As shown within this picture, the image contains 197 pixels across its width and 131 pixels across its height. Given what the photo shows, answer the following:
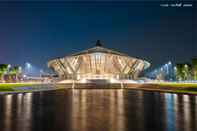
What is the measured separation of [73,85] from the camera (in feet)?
133

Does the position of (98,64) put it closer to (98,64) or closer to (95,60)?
(98,64)

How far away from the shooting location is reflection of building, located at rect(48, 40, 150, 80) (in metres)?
68.4

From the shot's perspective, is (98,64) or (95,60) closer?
(95,60)

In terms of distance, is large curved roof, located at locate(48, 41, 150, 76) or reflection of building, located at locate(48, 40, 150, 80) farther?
reflection of building, located at locate(48, 40, 150, 80)

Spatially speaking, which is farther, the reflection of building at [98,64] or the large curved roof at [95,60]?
the reflection of building at [98,64]

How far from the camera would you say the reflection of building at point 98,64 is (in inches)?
2692

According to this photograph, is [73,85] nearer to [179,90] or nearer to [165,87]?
[165,87]

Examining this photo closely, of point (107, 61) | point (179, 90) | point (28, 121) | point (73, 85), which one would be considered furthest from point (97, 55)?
point (28, 121)

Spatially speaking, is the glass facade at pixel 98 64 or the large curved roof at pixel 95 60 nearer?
the large curved roof at pixel 95 60

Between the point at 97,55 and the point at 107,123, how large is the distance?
6061 cm

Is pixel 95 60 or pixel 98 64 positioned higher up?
pixel 95 60

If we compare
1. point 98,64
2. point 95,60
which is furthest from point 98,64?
point 95,60

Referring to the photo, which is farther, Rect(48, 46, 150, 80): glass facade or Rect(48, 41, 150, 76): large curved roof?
Rect(48, 46, 150, 80): glass facade

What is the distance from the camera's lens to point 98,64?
71188 mm
